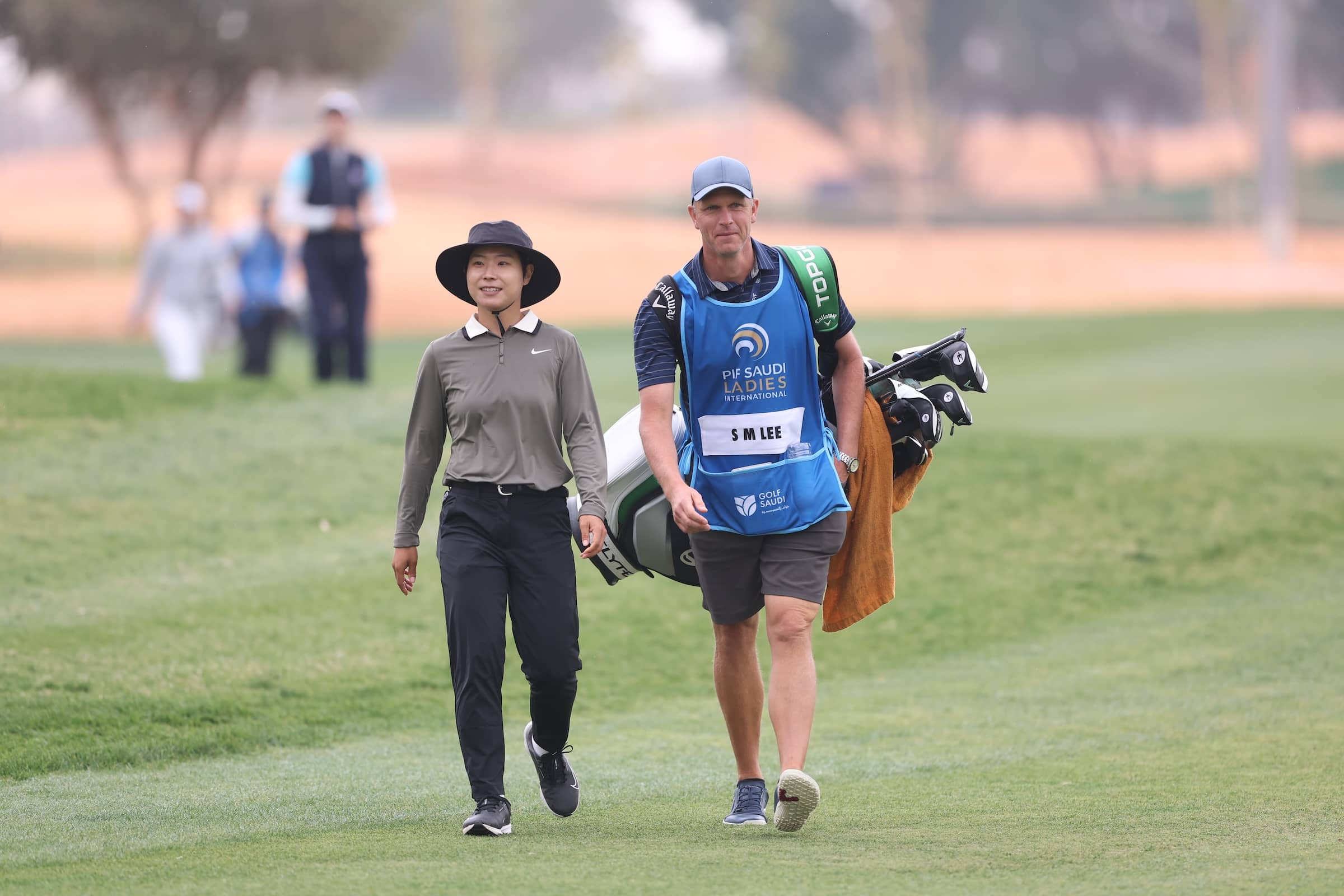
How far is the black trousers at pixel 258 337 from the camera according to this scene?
17.4 metres

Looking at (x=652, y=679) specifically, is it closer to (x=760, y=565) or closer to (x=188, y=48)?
(x=760, y=565)

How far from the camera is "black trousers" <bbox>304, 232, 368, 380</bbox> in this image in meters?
14.2

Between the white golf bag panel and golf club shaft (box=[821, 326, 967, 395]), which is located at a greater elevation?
golf club shaft (box=[821, 326, 967, 395])

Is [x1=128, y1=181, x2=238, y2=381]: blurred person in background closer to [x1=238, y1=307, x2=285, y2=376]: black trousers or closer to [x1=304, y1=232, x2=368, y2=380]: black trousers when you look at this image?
[x1=238, y1=307, x2=285, y2=376]: black trousers

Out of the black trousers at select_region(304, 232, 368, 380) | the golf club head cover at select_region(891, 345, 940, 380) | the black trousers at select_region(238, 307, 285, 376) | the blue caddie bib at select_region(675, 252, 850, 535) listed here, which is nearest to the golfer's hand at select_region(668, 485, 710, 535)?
the blue caddie bib at select_region(675, 252, 850, 535)

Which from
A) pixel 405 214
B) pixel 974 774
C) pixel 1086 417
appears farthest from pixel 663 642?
pixel 405 214

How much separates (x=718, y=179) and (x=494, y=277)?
0.80 metres

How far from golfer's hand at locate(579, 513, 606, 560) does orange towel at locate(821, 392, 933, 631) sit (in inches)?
33.0

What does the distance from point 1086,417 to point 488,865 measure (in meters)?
12.9

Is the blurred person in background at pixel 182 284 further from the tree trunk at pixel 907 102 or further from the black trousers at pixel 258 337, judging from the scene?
the tree trunk at pixel 907 102

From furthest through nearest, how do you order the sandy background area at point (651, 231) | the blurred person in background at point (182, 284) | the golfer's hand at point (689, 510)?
the sandy background area at point (651, 231)
the blurred person in background at point (182, 284)
the golfer's hand at point (689, 510)

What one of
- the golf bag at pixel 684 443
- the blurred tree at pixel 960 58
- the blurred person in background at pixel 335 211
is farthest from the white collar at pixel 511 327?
the blurred tree at pixel 960 58

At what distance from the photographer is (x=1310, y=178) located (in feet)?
238

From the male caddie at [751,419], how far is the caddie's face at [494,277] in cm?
43
